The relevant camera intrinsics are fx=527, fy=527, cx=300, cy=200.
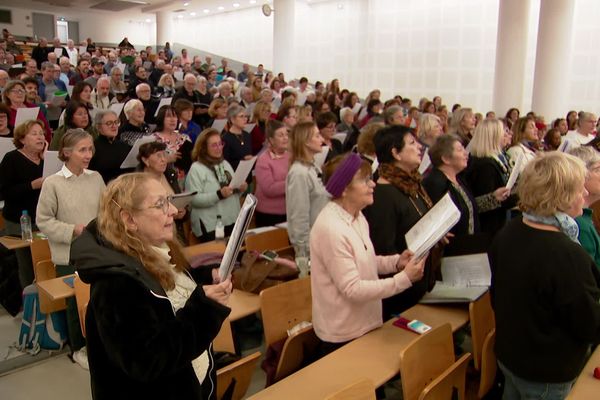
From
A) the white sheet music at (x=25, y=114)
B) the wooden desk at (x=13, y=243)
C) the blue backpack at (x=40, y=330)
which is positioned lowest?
the blue backpack at (x=40, y=330)

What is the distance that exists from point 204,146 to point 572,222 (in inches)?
124

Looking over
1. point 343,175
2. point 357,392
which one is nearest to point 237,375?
point 357,392

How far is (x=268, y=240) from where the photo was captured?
4.07m

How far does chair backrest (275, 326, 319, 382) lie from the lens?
268 centimetres

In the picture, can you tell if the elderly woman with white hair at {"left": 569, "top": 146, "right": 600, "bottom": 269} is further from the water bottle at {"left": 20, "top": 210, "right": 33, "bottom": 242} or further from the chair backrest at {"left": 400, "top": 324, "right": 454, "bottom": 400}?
the water bottle at {"left": 20, "top": 210, "right": 33, "bottom": 242}

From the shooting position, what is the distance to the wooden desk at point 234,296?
311 centimetres

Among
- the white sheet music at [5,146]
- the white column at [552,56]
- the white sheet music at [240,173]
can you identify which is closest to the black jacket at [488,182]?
the white sheet music at [240,173]

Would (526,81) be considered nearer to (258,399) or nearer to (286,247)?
(286,247)

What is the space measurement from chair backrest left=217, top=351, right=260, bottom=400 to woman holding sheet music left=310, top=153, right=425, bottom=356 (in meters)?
0.38

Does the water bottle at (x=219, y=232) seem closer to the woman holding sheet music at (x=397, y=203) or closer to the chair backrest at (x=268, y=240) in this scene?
the chair backrest at (x=268, y=240)

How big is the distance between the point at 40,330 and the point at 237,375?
78.0 inches

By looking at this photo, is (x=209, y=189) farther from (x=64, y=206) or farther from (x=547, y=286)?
(x=547, y=286)

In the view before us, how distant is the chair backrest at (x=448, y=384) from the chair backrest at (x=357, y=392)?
34 cm

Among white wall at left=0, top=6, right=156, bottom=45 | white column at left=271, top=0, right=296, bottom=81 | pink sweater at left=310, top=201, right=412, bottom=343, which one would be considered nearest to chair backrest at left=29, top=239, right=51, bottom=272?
pink sweater at left=310, top=201, right=412, bottom=343
